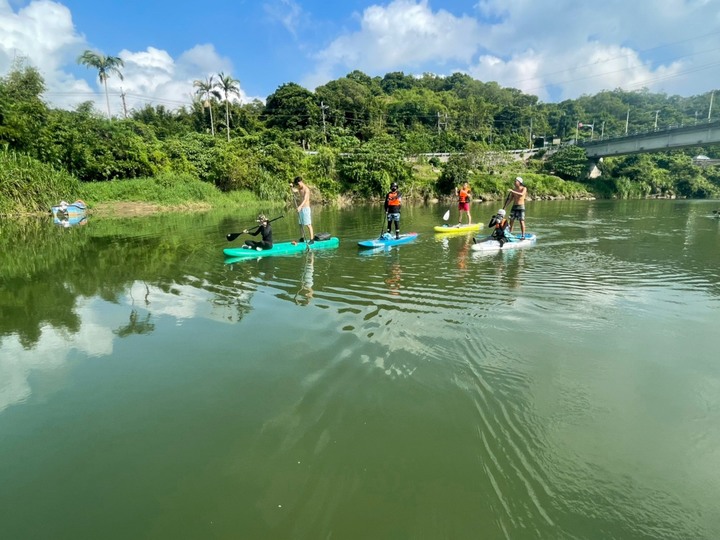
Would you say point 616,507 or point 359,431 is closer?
point 616,507

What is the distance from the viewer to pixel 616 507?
2779 millimetres

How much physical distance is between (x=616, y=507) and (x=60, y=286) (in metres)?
9.99

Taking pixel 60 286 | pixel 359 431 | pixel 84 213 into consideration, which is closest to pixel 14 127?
pixel 84 213

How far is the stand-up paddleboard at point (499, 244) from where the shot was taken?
39.8ft

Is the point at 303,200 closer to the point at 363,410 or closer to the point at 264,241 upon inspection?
the point at 264,241

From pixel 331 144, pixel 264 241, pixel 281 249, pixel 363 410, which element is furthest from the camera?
pixel 331 144

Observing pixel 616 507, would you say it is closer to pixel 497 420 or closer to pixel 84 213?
pixel 497 420

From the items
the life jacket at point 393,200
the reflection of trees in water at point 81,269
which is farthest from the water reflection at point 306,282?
the life jacket at point 393,200

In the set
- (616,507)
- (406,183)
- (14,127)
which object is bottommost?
(616,507)

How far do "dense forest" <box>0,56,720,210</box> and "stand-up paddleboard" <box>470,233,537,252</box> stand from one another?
24518 mm

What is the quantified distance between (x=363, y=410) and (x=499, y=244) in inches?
378

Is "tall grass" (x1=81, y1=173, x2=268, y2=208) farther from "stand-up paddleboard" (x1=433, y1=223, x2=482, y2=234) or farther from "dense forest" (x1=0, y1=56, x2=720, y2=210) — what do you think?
"stand-up paddleboard" (x1=433, y1=223, x2=482, y2=234)

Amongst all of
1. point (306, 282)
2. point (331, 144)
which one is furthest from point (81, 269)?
point (331, 144)

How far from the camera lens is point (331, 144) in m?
52.7
